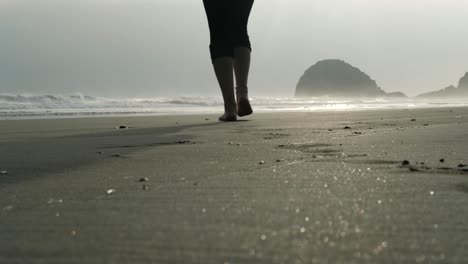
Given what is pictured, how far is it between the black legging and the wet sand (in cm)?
307

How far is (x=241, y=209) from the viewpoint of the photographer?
0.99m

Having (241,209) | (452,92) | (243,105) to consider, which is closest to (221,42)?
(243,105)

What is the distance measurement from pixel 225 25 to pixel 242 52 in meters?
0.29

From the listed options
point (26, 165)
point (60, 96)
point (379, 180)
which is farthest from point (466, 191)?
point (60, 96)

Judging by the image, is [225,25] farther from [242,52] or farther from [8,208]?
[8,208]

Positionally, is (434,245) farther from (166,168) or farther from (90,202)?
(166,168)

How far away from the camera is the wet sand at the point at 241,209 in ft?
2.39

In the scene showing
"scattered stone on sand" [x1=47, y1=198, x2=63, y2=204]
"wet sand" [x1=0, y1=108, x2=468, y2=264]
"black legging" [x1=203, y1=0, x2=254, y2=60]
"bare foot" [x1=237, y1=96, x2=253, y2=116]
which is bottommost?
"scattered stone on sand" [x1=47, y1=198, x2=63, y2=204]

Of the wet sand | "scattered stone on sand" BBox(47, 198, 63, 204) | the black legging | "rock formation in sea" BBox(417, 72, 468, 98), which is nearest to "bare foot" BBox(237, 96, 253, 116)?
the black legging

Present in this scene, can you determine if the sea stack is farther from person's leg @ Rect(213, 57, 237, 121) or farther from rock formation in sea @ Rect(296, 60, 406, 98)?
person's leg @ Rect(213, 57, 237, 121)

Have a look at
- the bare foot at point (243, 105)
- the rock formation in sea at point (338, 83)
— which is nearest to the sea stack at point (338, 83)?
the rock formation in sea at point (338, 83)

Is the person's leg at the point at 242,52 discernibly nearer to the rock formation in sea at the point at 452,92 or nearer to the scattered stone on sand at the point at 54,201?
the scattered stone on sand at the point at 54,201

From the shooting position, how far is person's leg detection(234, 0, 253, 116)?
499 cm

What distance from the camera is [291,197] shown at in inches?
43.6
